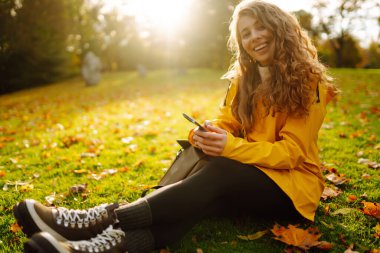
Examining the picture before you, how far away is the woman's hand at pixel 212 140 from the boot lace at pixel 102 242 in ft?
2.52

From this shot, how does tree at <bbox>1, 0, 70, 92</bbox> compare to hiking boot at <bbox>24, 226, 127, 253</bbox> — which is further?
tree at <bbox>1, 0, 70, 92</bbox>

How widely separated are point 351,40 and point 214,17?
→ 13.1 m

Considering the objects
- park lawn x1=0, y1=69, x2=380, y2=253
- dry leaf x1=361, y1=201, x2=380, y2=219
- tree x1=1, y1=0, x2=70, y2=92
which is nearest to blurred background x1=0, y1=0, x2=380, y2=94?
tree x1=1, y1=0, x2=70, y2=92

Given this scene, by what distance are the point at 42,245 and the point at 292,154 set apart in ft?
5.17

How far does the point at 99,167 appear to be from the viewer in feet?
13.0

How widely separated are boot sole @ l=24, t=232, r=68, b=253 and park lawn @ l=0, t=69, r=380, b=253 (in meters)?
0.67

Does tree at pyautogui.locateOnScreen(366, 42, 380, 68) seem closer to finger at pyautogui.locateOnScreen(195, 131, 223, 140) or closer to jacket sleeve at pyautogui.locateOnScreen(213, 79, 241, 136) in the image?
jacket sleeve at pyautogui.locateOnScreen(213, 79, 241, 136)

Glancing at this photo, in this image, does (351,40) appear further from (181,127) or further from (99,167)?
(99,167)

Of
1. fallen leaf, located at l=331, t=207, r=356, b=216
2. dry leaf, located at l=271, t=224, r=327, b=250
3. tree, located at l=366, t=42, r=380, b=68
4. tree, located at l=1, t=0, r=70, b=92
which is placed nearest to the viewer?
dry leaf, located at l=271, t=224, r=327, b=250

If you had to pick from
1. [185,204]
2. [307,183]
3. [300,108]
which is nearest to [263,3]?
[300,108]

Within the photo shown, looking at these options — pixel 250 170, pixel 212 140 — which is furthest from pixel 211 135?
pixel 250 170

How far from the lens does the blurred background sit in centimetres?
1712

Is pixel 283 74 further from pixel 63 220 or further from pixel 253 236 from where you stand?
pixel 63 220

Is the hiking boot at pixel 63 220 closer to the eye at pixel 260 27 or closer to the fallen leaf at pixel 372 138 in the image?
the eye at pixel 260 27
